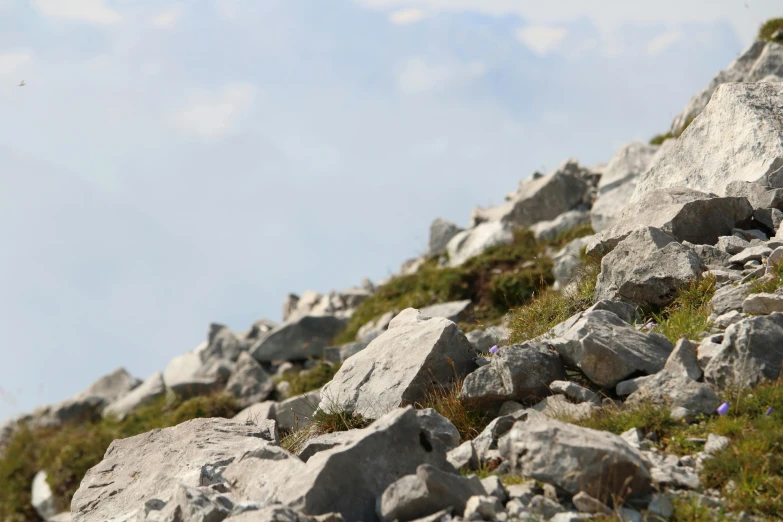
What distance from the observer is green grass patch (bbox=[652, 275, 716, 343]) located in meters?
8.29

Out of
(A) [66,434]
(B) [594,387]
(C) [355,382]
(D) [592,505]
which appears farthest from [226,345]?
(D) [592,505]

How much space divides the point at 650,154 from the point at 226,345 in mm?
17277

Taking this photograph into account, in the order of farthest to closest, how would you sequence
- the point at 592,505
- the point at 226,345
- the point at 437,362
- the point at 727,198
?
the point at 226,345, the point at 727,198, the point at 437,362, the point at 592,505

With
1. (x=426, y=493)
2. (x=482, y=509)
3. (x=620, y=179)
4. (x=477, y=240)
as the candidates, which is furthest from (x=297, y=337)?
(x=482, y=509)

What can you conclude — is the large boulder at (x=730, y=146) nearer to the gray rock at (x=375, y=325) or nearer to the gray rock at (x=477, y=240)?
the gray rock at (x=375, y=325)

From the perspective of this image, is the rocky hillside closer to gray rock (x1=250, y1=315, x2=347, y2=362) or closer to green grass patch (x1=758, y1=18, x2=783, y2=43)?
gray rock (x1=250, y1=315, x2=347, y2=362)

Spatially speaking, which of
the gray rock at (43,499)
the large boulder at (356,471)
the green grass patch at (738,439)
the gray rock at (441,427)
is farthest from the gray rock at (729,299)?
the gray rock at (43,499)

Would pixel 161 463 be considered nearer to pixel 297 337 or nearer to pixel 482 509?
pixel 482 509

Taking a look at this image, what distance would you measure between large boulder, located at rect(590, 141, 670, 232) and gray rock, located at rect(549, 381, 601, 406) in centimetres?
1336

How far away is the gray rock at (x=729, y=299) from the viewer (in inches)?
334

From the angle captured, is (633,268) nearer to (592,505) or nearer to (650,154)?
(592,505)

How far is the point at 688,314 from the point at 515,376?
229cm

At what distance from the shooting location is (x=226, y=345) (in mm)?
30750

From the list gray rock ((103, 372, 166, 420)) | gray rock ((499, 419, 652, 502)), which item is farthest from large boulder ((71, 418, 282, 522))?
gray rock ((103, 372, 166, 420))
